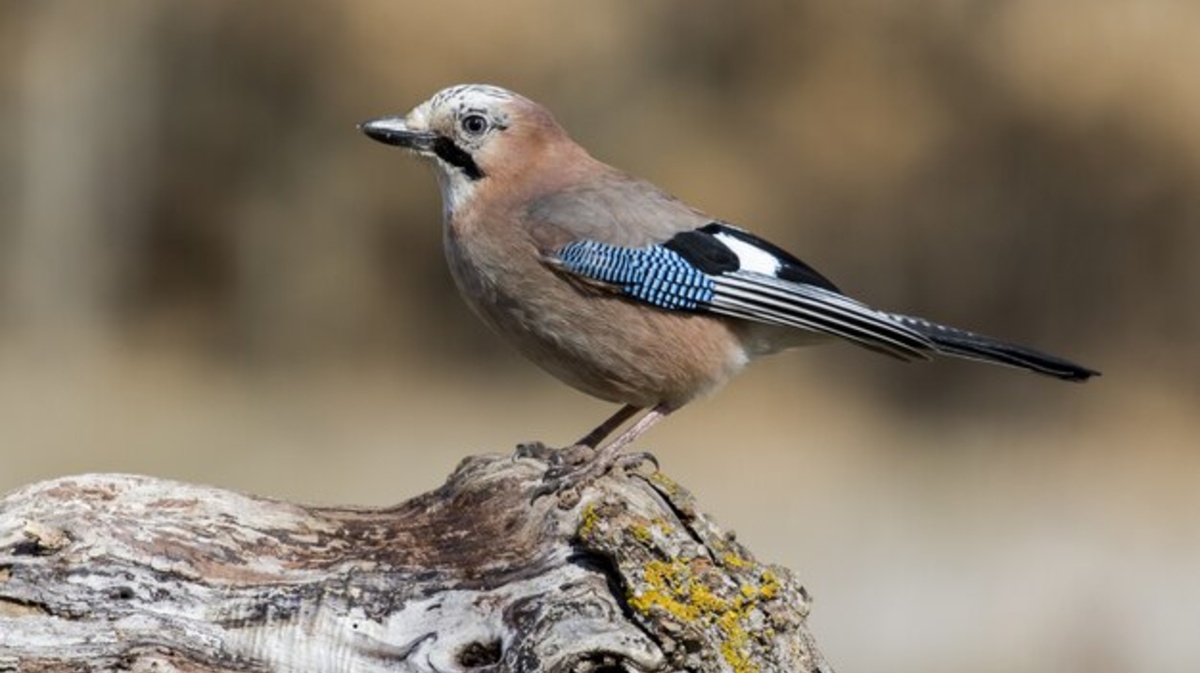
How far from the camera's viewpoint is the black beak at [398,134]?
8.47 metres

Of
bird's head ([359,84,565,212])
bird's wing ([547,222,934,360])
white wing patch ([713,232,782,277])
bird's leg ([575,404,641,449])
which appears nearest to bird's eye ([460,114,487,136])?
bird's head ([359,84,565,212])

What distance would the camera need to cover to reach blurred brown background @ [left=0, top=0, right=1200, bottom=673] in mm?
11938

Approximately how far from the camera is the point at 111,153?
41.3 feet

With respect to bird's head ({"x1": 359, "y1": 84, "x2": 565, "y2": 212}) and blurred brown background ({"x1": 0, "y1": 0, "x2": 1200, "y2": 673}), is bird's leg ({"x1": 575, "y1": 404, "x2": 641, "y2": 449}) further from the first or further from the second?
blurred brown background ({"x1": 0, "y1": 0, "x2": 1200, "y2": 673})

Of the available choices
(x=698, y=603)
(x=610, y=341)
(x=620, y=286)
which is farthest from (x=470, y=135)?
(x=698, y=603)

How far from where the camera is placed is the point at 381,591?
722 centimetres

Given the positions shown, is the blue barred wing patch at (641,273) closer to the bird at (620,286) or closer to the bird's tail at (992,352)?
the bird at (620,286)

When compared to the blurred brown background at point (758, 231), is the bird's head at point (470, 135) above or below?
below

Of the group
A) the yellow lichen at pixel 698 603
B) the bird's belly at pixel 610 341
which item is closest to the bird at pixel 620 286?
the bird's belly at pixel 610 341

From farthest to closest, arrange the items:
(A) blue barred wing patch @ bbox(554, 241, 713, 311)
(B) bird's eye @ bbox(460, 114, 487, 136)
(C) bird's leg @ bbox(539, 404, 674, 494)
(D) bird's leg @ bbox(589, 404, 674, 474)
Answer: (B) bird's eye @ bbox(460, 114, 487, 136) → (A) blue barred wing patch @ bbox(554, 241, 713, 311) → (D) bird's leg @ bbox(589, 404, 674, 474) → (C) bird's leg @ bbox(539, 404, 674, 494)

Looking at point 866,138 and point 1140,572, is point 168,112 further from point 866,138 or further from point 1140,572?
point 1140,572

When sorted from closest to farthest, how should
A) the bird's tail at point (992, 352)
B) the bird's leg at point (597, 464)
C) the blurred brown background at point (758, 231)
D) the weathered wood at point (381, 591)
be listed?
1. the weathered wood at point (381, 591)
2. the bird's leg at point (597, 464)
3. the bird's tail at point (992, 352)
4. the blurred brown background at point (758, 231)

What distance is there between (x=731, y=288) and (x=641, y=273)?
23cm

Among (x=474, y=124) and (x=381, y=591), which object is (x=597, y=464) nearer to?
(x=381, y=591)
